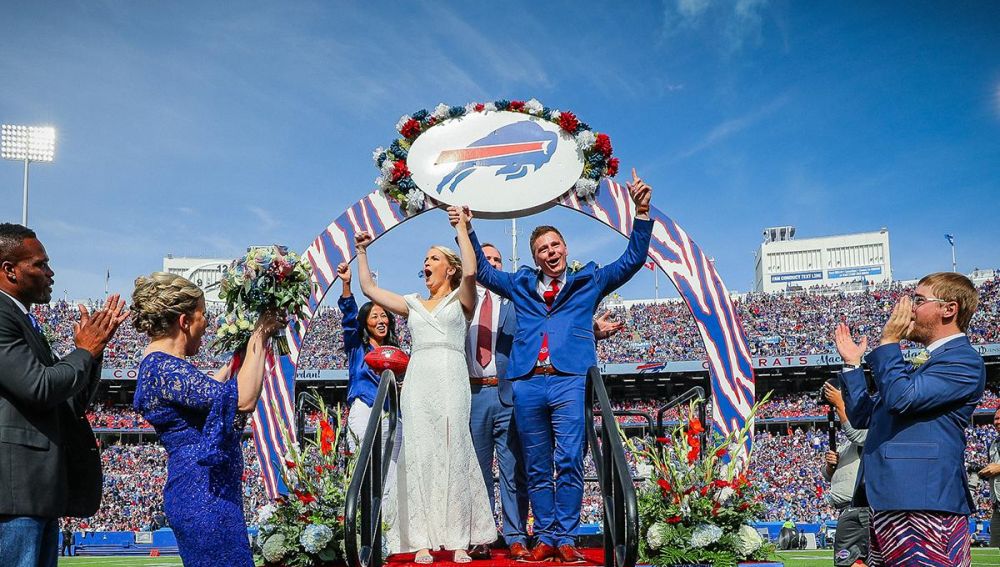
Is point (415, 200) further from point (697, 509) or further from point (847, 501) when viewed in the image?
point (847, 501)

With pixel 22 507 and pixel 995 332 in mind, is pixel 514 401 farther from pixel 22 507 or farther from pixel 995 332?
pixel 995 332

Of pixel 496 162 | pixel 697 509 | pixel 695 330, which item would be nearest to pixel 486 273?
pixel 496 162

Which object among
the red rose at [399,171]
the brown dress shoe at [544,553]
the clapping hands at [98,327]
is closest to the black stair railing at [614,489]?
the brown dress shoe at [544,553]

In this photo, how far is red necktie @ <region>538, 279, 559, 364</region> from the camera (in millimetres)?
4492

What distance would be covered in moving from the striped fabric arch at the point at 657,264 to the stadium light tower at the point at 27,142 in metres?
23.6

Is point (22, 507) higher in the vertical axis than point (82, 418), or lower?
lower

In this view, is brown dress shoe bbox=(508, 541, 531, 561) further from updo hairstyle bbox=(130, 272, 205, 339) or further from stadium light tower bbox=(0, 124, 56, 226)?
stadium light tower bbox=(0, 124, 56, 226)

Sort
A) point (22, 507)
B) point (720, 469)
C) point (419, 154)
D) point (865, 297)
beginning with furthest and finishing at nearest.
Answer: point (865, 297) → point (419, 154) → point (720, 469) → point (22, 507)

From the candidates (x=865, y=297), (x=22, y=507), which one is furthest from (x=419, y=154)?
(x=865, y=297)

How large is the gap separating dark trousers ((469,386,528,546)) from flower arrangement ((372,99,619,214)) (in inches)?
73.8

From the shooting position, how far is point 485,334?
5359mm

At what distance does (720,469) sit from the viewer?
477cm

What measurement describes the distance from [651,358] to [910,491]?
30.2m

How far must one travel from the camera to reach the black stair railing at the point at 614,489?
310cm
